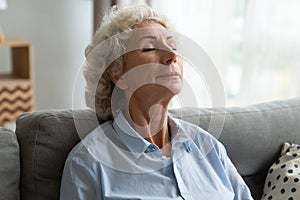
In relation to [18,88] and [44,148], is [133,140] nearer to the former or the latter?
[44,148]

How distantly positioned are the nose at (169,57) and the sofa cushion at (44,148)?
0.28 meters

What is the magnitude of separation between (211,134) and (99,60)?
43cm

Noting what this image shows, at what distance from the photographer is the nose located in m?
1.31

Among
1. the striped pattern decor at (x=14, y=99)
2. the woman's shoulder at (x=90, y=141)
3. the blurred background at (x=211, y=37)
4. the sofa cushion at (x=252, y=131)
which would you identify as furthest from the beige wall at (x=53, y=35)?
the woman's shoulder at (x=90, y=141)

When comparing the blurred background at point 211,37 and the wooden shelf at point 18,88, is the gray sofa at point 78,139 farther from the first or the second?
the wooden shelf at point 18,88

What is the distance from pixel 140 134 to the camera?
135cm

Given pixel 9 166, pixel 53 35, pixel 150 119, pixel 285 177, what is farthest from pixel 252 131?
pixel 53 35

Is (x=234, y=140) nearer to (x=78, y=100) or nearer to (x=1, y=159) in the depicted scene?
(x=78, y=100)

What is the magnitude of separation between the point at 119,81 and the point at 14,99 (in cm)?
172

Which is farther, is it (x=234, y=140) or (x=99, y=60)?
(x=234, y=140)

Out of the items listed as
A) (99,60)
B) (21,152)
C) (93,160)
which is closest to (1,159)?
(21,152)

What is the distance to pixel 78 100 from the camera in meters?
1.57

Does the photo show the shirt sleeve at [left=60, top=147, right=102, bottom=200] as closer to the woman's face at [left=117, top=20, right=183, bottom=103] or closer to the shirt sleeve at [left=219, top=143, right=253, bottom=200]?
the woman's face at [left=117, top=20, right=183, bottom=103]

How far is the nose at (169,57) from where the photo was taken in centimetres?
131
